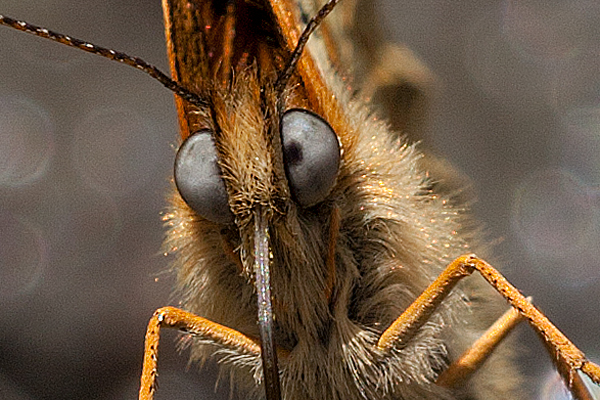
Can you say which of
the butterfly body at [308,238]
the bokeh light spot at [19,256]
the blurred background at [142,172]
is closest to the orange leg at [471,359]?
the butterfly body at [308,238]

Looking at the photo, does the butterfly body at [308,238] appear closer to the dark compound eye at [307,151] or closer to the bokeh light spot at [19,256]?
the dark compound eye at [307,151]

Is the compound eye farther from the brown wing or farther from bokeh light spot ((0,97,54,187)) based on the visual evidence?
bokeh light spot ((0,97,54,187))

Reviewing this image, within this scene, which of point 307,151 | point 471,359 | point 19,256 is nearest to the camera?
point 307,151

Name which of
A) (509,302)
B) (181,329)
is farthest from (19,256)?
(509,302)

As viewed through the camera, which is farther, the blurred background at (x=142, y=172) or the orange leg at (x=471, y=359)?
the blurred background at (x=142, y=172)

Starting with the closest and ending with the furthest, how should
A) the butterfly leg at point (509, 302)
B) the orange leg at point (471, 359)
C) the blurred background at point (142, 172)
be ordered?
the butterfly leg at point (509, 302) → the orange leg at point (471, 359) → the blurred background at point (142, 172)

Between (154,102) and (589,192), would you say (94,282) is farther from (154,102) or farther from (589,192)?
(589,192)

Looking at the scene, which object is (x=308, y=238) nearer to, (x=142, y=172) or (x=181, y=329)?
(x=181, y=329)
